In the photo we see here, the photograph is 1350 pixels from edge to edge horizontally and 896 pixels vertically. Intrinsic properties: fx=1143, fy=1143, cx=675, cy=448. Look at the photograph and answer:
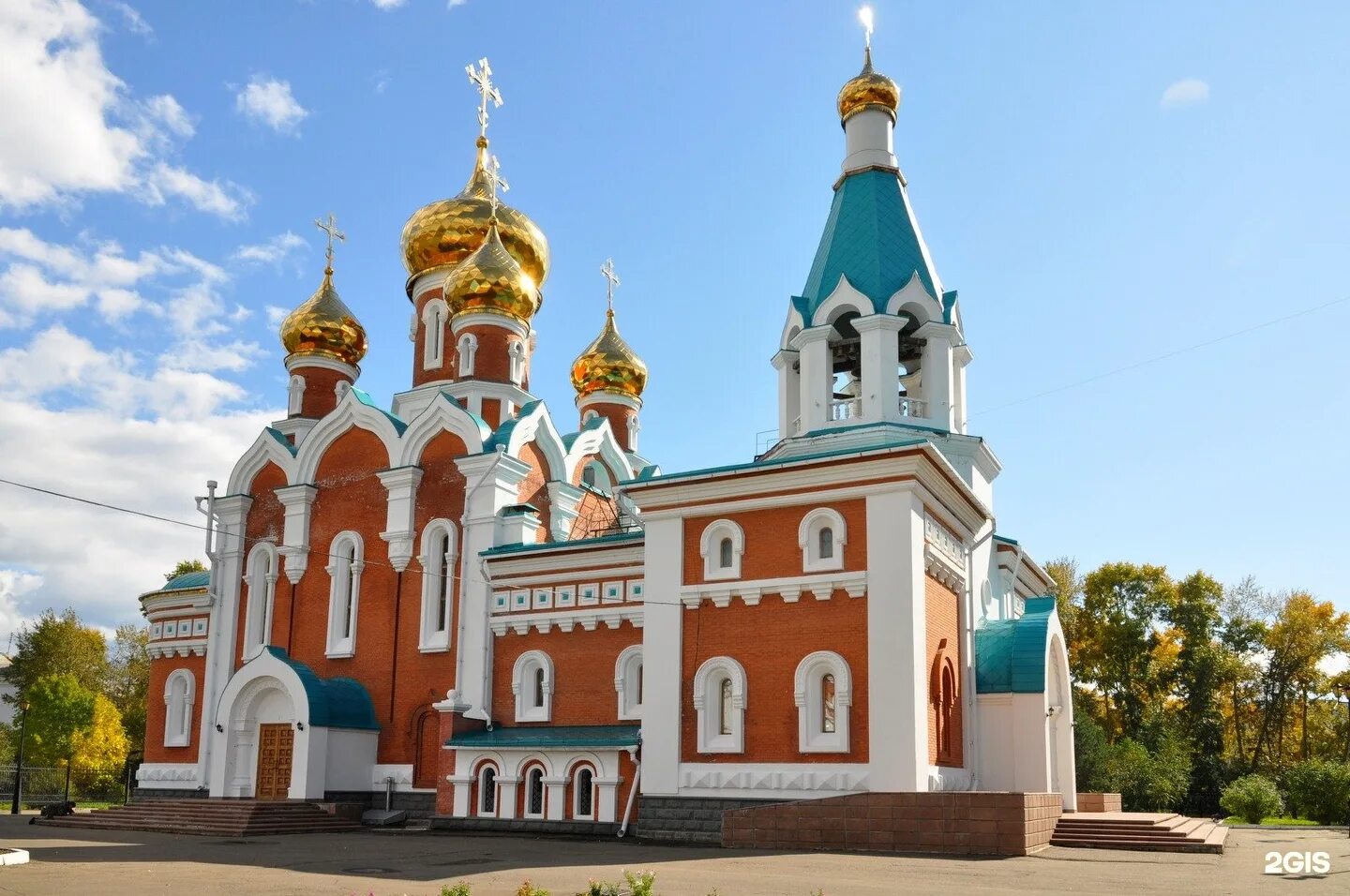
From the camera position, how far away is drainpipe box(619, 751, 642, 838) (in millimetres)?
15938

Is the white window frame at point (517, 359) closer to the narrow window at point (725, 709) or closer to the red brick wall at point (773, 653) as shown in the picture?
the red brick wall at point (773, 653)

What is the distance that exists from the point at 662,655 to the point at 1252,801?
1609 cm

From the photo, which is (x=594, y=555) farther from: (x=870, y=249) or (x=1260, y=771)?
(x=1260, y=771)

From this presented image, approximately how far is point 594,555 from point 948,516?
580cm

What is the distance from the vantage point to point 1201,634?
3369 cm

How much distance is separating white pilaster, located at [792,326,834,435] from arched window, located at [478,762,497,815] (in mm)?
7172

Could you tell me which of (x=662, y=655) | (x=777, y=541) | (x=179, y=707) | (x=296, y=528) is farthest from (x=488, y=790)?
(x=179, y=707)

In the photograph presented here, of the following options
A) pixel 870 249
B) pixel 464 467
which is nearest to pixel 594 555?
pixel 464 467

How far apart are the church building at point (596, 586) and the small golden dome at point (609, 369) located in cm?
140

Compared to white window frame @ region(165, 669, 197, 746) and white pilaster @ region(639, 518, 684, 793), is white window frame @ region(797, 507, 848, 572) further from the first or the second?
white window frame @ region(165, 669, 197, 746)

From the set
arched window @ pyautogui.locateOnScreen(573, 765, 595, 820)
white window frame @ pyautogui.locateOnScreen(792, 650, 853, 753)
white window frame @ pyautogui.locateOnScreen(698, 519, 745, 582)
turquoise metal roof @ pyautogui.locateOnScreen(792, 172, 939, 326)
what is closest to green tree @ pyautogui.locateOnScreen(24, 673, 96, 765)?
arched window @ pyautogui.locateOnScreen(573, 765, 595, 820)

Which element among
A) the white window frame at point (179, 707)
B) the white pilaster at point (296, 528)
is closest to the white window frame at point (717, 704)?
the white pilaster at point (296, 528)

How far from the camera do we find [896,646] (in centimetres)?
1411

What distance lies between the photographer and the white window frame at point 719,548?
15.6 m
